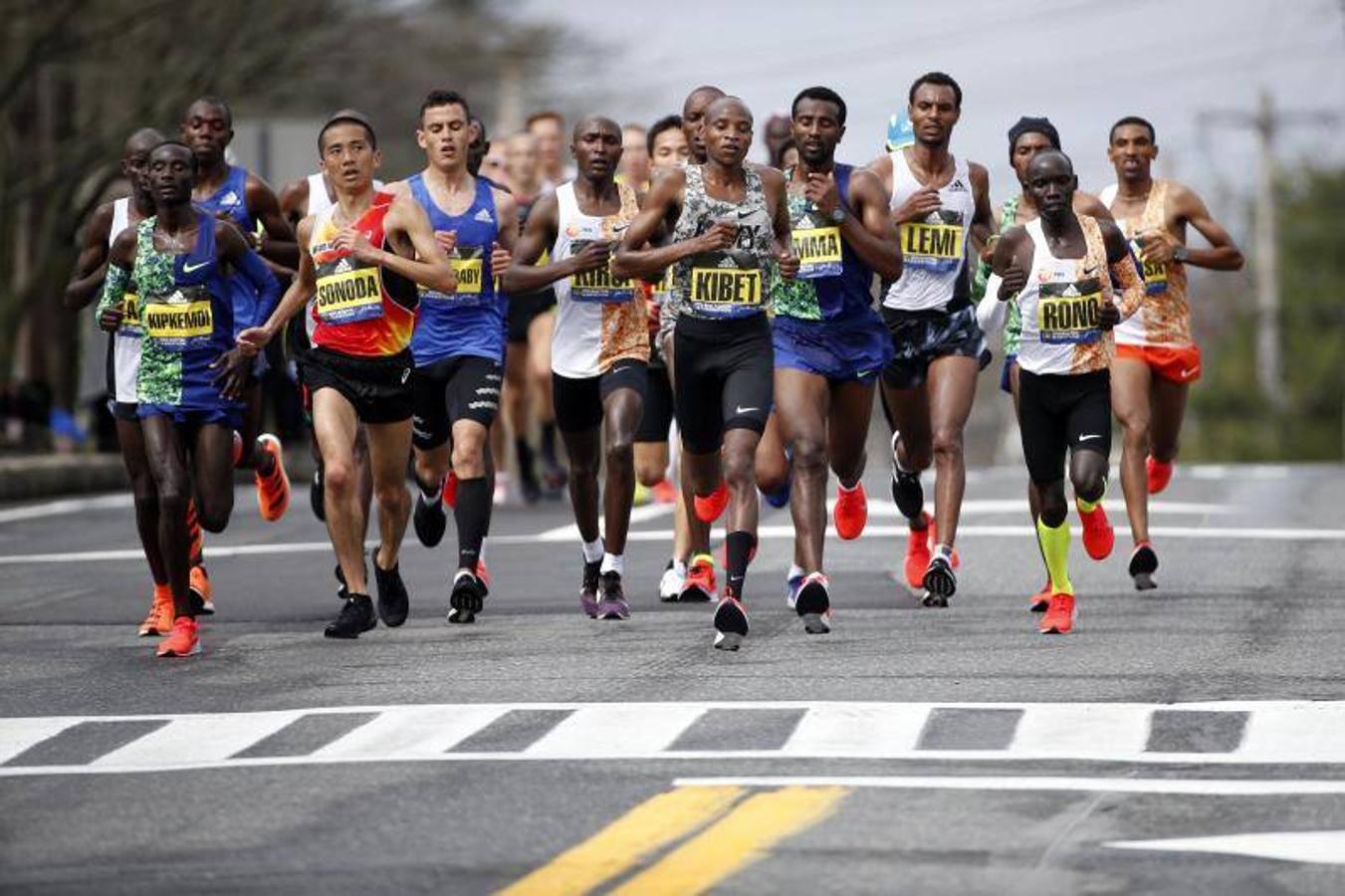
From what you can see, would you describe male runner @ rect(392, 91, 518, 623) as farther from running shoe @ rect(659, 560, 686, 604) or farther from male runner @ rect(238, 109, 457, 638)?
running shoe @ rect(659, 560, 686, 604)

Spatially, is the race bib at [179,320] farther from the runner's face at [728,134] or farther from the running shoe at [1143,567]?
the running shoe at [1143,567]

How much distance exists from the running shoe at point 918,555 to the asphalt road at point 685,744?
17 cm

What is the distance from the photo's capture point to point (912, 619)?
13.5 meters

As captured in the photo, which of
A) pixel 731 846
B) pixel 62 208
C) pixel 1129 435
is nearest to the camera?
pixel 731 846

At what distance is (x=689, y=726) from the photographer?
396 inches

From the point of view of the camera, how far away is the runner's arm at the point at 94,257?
13.9 metres

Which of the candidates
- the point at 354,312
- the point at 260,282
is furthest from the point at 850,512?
the point at 260,282

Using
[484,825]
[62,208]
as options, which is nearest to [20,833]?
[484,825]

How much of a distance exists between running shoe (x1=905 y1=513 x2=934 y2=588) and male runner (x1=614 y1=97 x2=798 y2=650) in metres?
2.35

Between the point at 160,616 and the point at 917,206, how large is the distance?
367cm

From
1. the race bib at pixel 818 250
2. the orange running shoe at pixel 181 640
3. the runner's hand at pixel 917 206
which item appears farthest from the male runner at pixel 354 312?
the runner's hand at pixel 917 206

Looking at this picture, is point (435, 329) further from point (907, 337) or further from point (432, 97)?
point (907, 337)

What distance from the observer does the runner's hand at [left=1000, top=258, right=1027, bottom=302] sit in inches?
531

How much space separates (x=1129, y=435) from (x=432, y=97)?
377 cm
